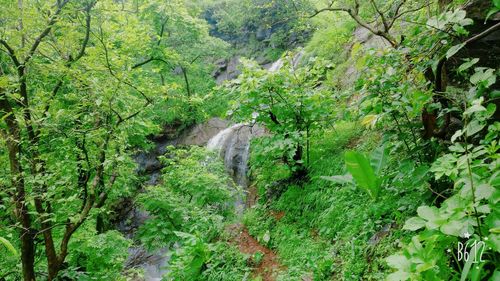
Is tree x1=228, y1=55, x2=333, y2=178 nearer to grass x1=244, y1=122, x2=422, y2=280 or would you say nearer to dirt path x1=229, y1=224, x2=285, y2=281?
grass x1=244, y1=122, x2=422, y2=280

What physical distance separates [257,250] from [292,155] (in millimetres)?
1647

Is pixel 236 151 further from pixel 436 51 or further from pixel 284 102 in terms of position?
pixel 436 51

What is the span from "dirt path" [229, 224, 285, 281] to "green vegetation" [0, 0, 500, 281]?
0.03 meters

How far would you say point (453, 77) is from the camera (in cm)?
344

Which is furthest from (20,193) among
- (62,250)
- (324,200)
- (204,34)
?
(204,34)

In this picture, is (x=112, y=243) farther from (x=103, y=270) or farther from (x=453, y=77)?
(x=453, y=77)

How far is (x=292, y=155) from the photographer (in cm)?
488

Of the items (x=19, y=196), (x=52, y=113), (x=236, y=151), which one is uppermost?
(x=52, y=113)

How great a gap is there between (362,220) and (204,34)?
1272cm

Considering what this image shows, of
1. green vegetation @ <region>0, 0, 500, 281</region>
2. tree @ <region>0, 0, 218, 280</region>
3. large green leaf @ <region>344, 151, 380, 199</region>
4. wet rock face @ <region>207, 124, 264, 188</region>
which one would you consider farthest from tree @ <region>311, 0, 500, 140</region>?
wet rock face @ <region>207, 124, 264, 188</region>

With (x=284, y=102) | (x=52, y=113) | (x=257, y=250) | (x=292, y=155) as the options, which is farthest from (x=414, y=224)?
(x=52, y=113)

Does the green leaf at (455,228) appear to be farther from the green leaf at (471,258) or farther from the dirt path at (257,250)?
the dirt path at (257,250)

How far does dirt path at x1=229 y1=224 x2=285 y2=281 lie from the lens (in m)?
4.57

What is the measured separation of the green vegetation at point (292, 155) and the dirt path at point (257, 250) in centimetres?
3
